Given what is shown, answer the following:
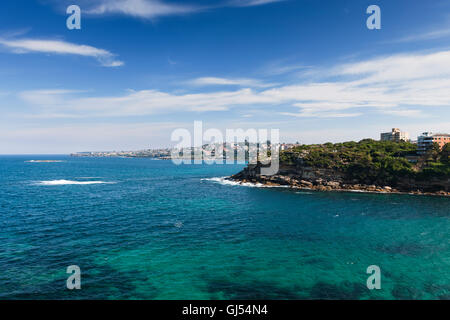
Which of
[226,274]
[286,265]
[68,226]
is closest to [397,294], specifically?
[286,265]

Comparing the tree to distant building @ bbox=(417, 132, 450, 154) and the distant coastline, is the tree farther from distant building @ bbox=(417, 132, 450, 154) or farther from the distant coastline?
distant building @ bbox=(417, 132, 450, 154)

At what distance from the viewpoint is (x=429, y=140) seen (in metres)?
82.9

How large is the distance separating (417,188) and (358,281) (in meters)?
62.5

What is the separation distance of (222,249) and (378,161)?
225 feet

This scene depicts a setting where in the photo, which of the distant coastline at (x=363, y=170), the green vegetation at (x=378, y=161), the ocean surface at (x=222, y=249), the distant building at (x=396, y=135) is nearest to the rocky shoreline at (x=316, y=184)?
the distant coastline at (x=363, y=170)

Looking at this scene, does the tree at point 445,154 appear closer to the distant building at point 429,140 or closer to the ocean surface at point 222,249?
the distant building at point 429,140

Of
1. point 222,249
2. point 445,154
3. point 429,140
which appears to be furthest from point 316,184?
point 222,249

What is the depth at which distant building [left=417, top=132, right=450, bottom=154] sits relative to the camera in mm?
81137

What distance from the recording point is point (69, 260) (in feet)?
85.1

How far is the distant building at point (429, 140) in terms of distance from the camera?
81.1 m

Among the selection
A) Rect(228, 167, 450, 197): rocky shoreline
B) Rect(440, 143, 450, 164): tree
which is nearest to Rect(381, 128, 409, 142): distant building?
Rect(440, 143, 450, 164): tree

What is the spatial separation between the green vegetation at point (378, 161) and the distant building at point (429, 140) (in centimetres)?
219

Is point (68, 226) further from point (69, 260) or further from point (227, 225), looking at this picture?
point (227, 225)
